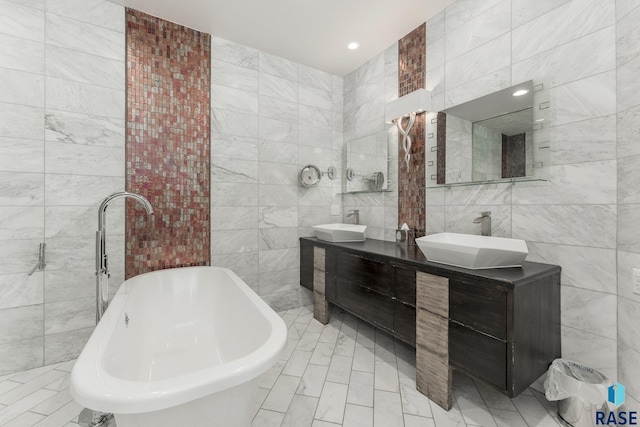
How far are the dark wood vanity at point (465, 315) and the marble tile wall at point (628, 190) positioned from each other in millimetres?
255

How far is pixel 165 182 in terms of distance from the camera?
7.77ft

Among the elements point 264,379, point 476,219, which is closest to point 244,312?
point 264,379

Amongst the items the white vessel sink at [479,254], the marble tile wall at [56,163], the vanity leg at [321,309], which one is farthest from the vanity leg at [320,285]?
the marble tile wall at [56,163]

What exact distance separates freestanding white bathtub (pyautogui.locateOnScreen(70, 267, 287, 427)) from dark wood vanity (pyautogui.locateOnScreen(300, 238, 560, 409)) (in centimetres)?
87

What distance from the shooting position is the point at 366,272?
6.83ft

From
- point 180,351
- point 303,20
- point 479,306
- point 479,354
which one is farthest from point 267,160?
point 479,354

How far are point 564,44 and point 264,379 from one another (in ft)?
8.89

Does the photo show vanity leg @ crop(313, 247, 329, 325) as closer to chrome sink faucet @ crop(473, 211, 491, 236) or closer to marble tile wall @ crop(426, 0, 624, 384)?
chrome sink faucet @ crop(473, 211, 491, 236)

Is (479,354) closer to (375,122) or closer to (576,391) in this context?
(576,391)

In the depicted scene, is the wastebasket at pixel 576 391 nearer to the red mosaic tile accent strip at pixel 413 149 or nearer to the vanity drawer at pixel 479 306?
the vanity drawer at pixel 479 306

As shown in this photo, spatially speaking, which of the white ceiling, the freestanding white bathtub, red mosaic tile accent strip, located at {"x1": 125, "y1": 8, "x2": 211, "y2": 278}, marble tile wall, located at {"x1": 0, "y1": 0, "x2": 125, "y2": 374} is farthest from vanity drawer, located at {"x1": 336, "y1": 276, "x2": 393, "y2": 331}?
the white ceiling

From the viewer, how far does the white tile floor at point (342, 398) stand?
4.80 feet

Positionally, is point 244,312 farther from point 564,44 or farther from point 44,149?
point 564,44

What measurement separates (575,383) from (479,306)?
598mm
